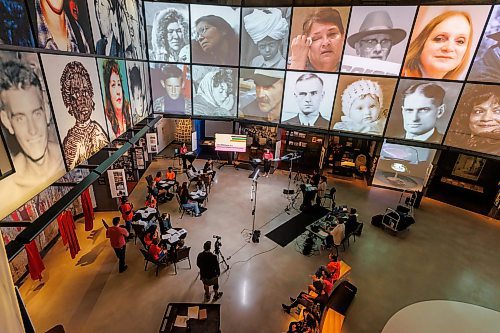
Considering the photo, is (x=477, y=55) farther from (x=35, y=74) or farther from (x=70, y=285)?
(x=70, y=285)

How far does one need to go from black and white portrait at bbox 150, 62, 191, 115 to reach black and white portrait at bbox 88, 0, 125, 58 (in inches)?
133

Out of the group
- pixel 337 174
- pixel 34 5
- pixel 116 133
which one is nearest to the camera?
pixel 34 5

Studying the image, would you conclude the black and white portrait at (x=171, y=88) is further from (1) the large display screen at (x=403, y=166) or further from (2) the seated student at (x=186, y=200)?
(1) the large display screen at (x=403, y=166)

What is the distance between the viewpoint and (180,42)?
13312 millimetres

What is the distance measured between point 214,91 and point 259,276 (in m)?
9.96

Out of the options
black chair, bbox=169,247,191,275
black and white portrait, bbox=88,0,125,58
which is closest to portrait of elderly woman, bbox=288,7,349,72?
black and white portrait, bbox=88,0,125,58

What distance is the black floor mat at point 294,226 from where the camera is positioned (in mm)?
9797

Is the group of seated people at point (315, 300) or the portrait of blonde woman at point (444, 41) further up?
the portrait of blonde woman at point (444, 41)

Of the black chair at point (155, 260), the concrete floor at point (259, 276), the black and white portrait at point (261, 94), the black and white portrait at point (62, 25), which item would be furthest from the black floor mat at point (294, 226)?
the black and white portrait at point (62, 25)

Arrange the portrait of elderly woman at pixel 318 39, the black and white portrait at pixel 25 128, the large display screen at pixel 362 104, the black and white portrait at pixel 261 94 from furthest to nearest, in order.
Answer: the black and white portrait at pixel 261 94 < the large display screen at pixel 362 104 < the portrait of elderly woman at pixel 318 39 < the black and white portrait at pixel 25 128

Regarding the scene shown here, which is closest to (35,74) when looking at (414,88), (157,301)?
(157,301)

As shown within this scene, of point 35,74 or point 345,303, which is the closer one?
point 35,74

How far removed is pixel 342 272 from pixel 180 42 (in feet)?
40.8

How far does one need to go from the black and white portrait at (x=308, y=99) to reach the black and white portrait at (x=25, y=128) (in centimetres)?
1031
